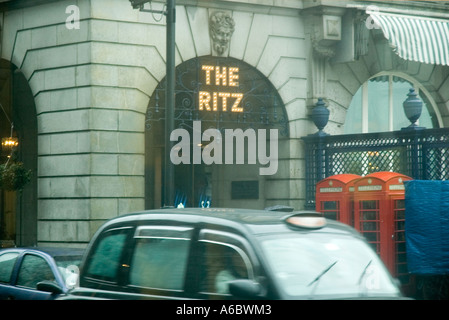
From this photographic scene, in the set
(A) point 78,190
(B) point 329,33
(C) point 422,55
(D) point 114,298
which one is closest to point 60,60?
(A) point 78,190

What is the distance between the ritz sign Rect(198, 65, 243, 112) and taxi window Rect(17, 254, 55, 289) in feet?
29.9

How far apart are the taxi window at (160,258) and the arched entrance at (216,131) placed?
412 inches

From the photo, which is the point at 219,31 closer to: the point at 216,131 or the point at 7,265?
the point at 216,131

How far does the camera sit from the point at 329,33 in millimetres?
18797

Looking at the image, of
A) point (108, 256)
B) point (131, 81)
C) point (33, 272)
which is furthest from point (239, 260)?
point (131, 81)

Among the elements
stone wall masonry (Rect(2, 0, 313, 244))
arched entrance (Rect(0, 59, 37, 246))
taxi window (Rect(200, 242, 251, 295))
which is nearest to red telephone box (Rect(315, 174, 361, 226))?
stone wall masonry (Rect(2, 0, 313, 244))

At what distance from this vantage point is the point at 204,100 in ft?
58.4

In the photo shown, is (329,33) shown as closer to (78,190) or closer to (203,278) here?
(78,190)

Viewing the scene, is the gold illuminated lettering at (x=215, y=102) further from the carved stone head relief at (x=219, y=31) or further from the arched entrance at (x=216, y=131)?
the carved stone head relief at (x=219, y=31)

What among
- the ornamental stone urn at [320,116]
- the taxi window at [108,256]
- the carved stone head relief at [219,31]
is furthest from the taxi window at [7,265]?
the ornamental stone urn at [320,116]

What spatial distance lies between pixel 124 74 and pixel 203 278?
10.9 m

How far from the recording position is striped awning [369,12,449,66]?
18.4m

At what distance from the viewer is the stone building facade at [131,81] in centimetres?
1647

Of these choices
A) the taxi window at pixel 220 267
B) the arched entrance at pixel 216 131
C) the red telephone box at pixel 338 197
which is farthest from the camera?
the arched entrance at pixel 216 131
